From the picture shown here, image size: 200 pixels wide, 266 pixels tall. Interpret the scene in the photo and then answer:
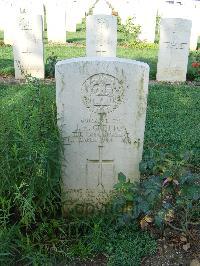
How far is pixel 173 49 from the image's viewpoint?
8750 mm

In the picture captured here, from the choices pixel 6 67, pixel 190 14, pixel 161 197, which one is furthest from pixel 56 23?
pixel 161 197

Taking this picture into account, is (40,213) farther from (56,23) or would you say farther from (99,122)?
(56,23)

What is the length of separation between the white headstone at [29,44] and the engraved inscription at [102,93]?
5620mm

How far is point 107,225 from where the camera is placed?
3.33 metres

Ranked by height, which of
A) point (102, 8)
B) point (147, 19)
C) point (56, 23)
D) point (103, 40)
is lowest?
point (103, 40)

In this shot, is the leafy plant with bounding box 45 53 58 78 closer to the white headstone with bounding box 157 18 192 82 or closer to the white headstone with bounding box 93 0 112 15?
the white headstone with bounding box 157 18 192 82

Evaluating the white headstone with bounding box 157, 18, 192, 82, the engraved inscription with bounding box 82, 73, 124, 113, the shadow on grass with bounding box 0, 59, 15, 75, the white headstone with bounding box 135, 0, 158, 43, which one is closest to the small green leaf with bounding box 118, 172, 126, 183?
the engraved inscription with bounding box 82, 73, 124, 113

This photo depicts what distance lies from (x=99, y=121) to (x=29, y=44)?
5.96m

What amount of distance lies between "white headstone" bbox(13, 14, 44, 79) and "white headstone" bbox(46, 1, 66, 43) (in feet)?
16.0

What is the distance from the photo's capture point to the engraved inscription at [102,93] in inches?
125

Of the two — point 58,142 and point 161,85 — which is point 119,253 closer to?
point 58,142

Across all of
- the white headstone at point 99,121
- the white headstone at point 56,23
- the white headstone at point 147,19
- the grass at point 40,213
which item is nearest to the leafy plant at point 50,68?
the white headstone at point 56,23

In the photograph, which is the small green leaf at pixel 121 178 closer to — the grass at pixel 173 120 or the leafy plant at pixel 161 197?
the leafy plant at pixel 161 197

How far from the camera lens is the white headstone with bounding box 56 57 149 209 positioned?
3.13m
